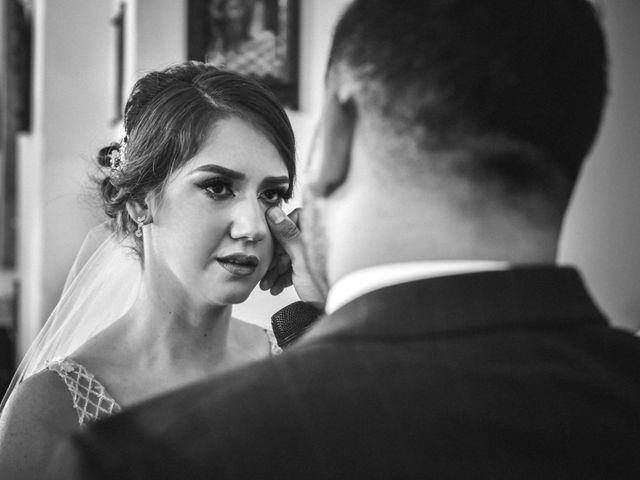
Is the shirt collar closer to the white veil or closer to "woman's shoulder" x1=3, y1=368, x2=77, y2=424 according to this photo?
"woman's shoulder" x1=3, y1=368, x2=77, y2=424

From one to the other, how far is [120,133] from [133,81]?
814 millimetres

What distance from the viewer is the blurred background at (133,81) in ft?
9.14

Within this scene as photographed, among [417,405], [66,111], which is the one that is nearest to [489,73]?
[417,405]

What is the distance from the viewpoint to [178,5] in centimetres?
381

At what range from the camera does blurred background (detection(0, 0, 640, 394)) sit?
2.79m

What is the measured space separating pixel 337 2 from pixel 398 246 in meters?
3.11

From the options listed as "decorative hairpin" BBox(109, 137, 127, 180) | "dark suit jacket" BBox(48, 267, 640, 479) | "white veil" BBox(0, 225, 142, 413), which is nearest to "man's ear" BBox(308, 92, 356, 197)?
"dark suit jacket" BBox(48, 267, 640, 479)

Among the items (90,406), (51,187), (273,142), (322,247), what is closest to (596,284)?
(273,142)

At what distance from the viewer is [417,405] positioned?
2.26ft

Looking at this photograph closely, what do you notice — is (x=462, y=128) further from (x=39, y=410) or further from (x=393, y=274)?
(x=39, y=410)

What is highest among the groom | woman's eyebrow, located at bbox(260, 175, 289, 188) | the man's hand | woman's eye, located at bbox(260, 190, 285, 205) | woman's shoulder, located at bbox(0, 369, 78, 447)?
the groom

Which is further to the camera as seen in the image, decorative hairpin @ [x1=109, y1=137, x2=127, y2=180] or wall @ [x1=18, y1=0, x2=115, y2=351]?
wall @ [x1=18, y1=0, x2=115, y2=351]

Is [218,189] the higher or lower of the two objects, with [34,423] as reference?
higher

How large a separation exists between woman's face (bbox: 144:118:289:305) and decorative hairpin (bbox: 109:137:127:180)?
15 cm
